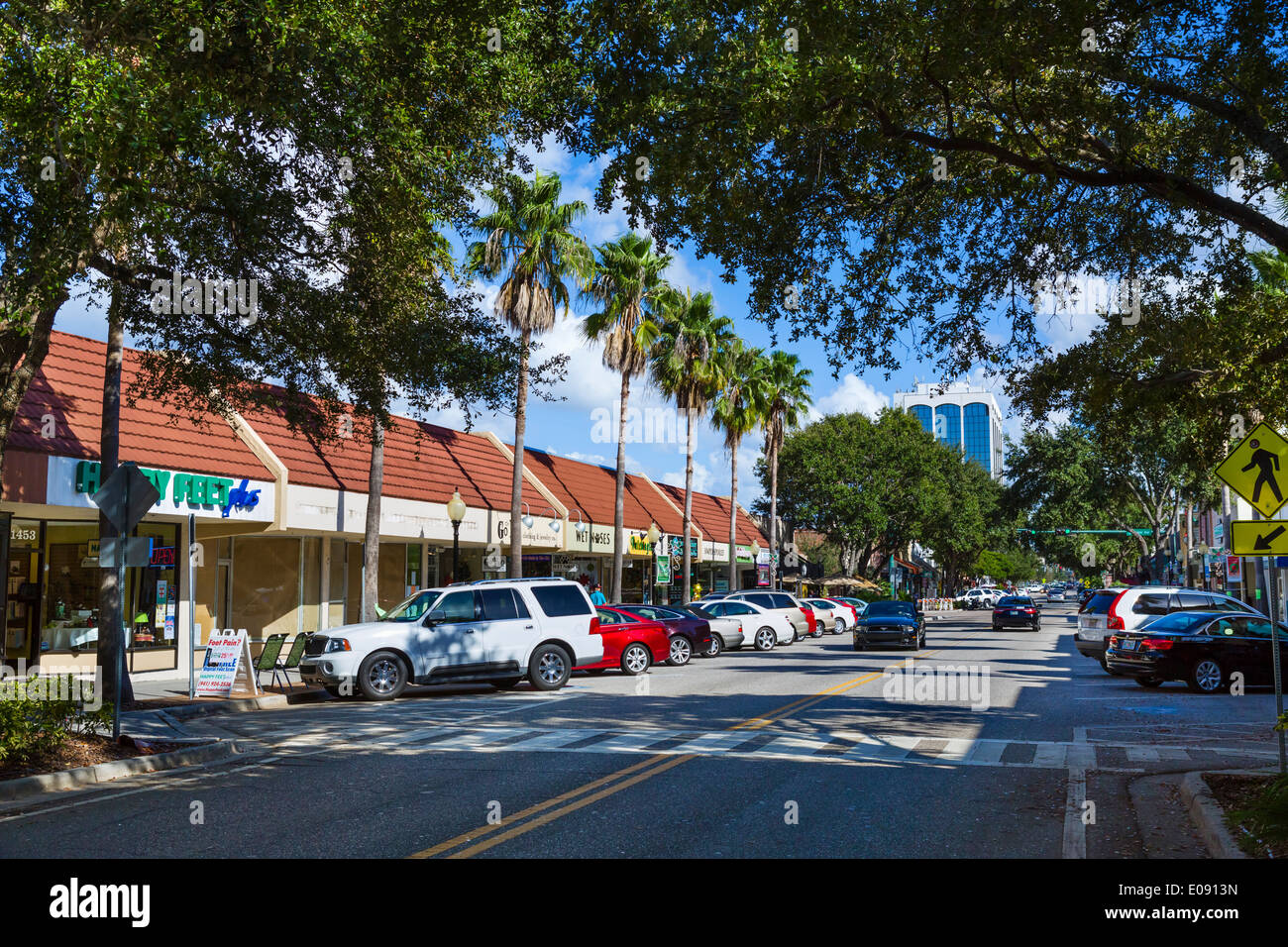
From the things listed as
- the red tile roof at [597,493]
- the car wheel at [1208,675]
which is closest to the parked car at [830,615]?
the red tile roof at [597,493]

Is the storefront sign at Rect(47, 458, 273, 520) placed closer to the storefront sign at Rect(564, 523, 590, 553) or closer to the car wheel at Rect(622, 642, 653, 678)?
the car wheel at Rect(622, 642, 653, 678)

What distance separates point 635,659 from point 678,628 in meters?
3.05

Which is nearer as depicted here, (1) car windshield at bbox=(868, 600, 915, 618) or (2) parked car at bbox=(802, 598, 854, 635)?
(1) car windshield at bbox=(868, 600, 915, 618)

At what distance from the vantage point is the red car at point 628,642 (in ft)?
75.0

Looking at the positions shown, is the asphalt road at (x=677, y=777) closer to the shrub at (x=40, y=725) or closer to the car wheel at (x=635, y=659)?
the shrub at (x=40, y=725)

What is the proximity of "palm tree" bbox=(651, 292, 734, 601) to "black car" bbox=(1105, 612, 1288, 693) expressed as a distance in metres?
21.6

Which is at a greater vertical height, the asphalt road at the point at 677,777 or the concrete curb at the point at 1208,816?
the concrete curb at the point at 1208,816

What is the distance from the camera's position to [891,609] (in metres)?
30.6

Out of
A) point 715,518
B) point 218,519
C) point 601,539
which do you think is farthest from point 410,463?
point 715,518

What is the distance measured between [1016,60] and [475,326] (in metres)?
7.56

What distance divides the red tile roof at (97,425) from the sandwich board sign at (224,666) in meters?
3.57

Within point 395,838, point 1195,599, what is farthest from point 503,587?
point 1195,599

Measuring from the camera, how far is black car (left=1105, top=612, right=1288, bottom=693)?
61.2 ft

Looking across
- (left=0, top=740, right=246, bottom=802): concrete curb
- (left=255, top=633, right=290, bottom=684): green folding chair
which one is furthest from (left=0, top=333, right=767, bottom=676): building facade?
(left=0, top=740, right=246, bottom=802): concrete curb
